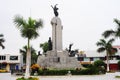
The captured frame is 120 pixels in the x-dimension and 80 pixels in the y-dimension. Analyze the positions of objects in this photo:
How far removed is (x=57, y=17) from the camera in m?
49.6

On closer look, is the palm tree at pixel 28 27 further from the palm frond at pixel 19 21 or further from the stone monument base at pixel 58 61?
the stone monument base at pixel 58 61

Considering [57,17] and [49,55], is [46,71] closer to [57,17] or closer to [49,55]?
[49,55]

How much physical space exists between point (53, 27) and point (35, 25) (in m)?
23.7

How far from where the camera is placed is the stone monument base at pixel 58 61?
45.6m

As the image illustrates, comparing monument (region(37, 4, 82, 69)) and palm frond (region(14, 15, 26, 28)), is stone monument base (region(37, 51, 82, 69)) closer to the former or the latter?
monument (region(37, 4, 82, 69))

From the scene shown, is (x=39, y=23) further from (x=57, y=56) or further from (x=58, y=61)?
(x=57, y=56)

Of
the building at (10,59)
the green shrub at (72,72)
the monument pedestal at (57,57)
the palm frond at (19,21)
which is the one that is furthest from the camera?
the building at (10,59)

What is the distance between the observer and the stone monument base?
45597 mm

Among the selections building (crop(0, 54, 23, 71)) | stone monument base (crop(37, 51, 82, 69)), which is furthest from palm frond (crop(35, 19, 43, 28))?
building (crop(0, 54, 23, 71))

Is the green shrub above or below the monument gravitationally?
below

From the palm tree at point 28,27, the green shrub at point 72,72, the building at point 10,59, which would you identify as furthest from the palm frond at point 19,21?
the building at point 10,59

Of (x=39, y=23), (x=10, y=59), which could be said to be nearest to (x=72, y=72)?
(x=39, y=23)

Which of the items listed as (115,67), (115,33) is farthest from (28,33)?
(115,67)

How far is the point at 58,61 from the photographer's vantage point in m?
46.3
